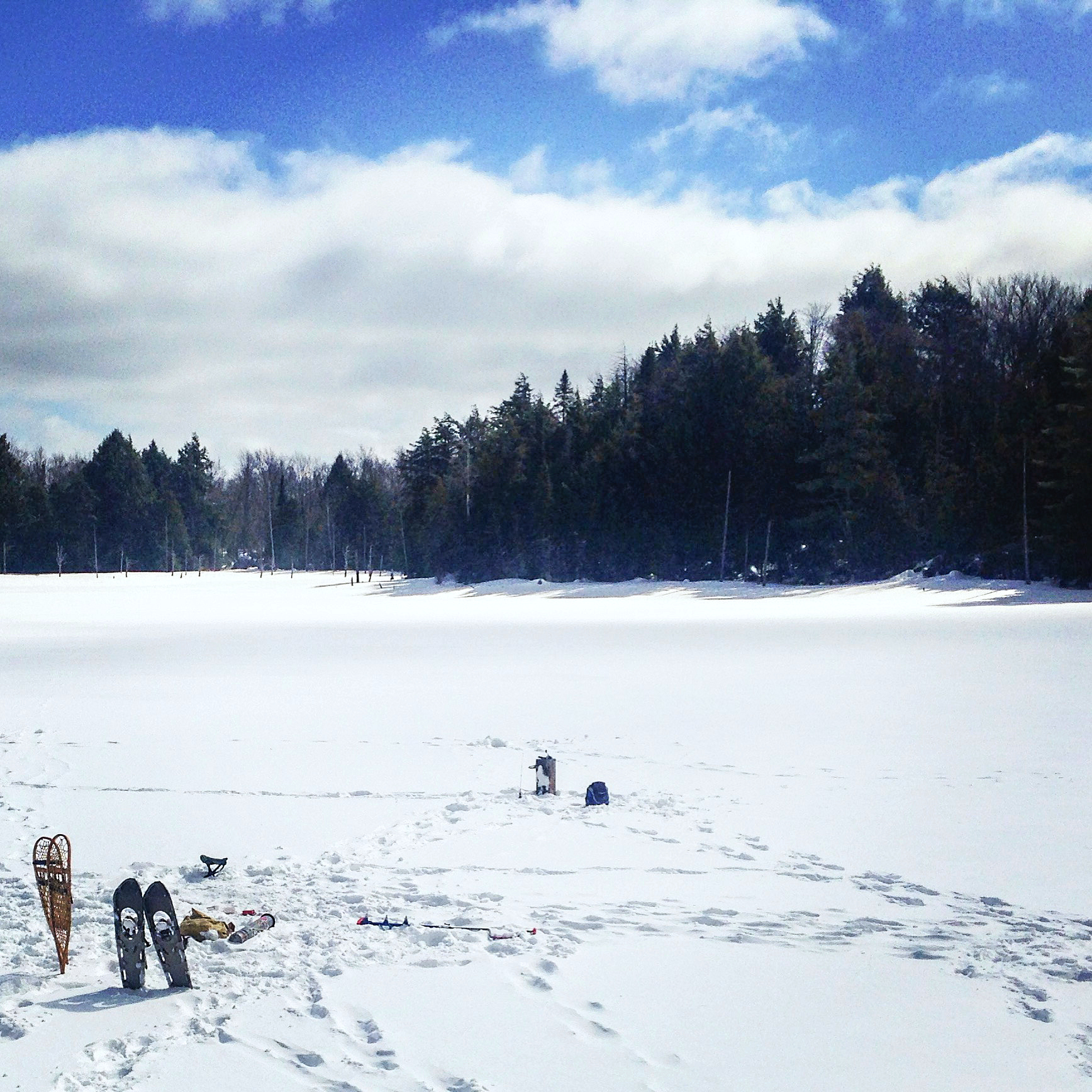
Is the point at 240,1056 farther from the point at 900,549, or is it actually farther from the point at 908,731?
the point at 900,549

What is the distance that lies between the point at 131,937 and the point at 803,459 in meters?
46.9

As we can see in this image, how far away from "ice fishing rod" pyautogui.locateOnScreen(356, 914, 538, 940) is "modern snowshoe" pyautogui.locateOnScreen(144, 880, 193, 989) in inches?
46.6

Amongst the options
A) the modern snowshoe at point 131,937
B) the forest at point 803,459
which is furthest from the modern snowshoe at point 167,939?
the forest at point 803,459

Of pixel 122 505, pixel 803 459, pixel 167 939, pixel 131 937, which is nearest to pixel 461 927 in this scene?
pixel 167 939

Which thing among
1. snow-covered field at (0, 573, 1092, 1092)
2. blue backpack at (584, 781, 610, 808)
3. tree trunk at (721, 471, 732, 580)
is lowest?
snow-covered field at (0, 573, 1092, 1092)

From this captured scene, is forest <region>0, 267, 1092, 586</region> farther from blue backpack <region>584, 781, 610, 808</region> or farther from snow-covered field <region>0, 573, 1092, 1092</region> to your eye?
blue backpack <region>584, 781, 610, 808</region>

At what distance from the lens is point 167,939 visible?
523 cm

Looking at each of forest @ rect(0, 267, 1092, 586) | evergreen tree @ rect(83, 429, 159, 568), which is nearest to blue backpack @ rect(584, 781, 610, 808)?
forest @ rect(0, 267, 1092, 586)

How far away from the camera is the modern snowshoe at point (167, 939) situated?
521 cm

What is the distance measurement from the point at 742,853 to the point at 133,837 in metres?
4.93

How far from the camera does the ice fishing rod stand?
6.02m

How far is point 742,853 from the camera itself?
25.3 ft

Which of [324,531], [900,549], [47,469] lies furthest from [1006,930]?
[47,469]

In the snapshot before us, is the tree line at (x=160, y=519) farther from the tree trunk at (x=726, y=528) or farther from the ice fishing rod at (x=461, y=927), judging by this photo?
the ice fishing rod at (x=461, y=927)
